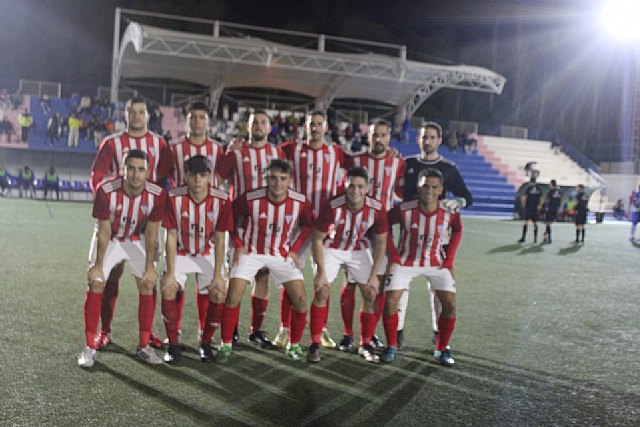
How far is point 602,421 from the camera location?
10.4 feet

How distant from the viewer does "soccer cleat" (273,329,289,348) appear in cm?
439

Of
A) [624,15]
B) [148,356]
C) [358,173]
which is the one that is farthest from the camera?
[624,15]

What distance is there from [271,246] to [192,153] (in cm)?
98

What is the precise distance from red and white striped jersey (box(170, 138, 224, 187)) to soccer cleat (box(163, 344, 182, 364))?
1.24 meters

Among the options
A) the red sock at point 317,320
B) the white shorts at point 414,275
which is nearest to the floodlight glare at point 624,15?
the white shorts at point 414,275

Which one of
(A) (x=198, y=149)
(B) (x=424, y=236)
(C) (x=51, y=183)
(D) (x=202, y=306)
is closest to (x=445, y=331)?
(B) (x=424, y=236)

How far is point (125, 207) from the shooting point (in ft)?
13.0

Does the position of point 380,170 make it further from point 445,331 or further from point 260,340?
point 260,340

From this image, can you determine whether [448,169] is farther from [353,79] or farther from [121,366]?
[353,79]

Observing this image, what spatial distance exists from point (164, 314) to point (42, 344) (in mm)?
865

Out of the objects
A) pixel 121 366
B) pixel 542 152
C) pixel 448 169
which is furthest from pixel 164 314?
pixel 542 152

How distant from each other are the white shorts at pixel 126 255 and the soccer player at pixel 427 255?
69.8 inches

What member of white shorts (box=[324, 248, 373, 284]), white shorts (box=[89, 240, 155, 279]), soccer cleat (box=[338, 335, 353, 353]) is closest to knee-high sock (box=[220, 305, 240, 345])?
white shorts (box=[89, 240, 155, 279])

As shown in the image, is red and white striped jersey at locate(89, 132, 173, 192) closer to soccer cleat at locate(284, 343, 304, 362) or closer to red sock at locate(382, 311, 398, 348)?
soccer cleat at locate(284, 343, 304, 362)
